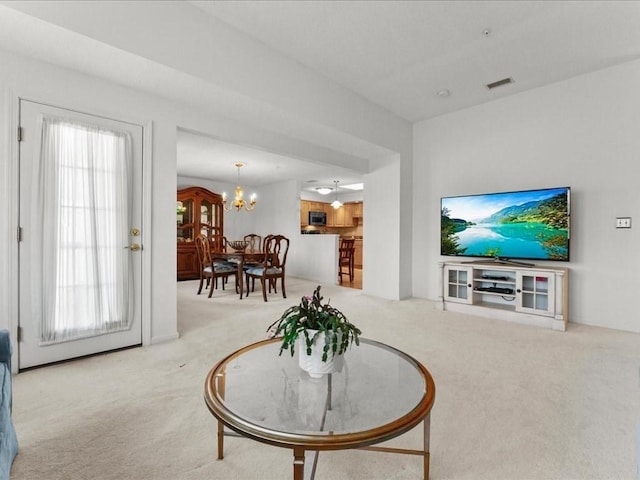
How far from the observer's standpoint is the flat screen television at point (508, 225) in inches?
139

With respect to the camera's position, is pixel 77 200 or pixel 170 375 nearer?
pixel 170 375

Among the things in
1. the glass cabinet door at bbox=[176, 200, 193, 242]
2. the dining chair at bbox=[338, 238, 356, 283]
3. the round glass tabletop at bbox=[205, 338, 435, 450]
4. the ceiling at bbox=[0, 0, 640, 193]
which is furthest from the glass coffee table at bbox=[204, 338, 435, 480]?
the glass cabinet door at bbox=[176, 200, 193, 242]

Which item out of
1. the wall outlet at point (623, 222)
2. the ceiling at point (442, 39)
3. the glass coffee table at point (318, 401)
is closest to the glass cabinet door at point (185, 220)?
the ceiling at point (442, 39)

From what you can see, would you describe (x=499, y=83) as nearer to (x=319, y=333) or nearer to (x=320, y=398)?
(x=319, y=333)

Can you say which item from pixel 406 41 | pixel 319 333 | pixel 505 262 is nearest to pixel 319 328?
pixel 319 333

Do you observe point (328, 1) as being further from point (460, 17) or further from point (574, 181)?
point (574, 181)

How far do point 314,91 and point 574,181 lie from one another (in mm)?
3094

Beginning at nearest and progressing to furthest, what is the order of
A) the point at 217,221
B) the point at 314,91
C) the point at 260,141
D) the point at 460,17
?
the point at 460,17, the point at 314,91, the point at 260,141, the point at 217,221

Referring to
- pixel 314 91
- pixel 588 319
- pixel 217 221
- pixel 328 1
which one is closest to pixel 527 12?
pixel 328 1

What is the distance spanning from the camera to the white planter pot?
1363 millimetres

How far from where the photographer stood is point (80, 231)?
251 cm

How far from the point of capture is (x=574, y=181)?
3.60 metres

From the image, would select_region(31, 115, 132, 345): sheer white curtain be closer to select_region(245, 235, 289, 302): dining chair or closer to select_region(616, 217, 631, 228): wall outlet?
select_region(245, 235, 289, 302): dining chair

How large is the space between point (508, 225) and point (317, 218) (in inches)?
238
